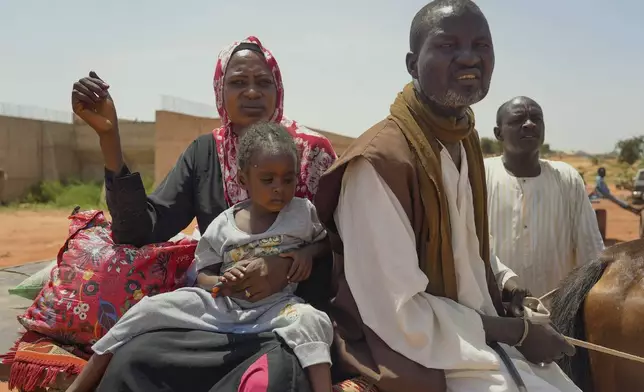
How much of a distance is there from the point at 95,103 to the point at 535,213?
3125 millimetres

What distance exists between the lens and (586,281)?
3092mm

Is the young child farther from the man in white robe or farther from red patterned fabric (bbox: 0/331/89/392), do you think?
the man in white robe

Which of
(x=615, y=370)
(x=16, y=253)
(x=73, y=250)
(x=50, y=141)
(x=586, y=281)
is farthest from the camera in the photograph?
(x=50, y=141)

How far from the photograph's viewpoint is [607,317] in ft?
9.63

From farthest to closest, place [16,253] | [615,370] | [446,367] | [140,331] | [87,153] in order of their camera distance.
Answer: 1. [87,153]
2. [16,253]
3. [615,370]
4. [140,331]
5. [446,367]

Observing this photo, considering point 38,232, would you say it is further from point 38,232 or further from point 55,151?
point 55,151

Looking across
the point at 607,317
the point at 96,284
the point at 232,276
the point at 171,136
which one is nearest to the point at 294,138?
the point at 232,276

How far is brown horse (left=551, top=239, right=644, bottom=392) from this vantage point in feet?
9.31

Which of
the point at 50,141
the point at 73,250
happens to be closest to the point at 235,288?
the point at 73,250

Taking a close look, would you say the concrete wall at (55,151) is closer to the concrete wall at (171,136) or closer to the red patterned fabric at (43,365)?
the concrete wall at (171,136)

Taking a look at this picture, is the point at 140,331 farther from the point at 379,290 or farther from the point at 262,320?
the point at 379,290

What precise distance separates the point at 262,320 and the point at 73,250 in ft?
3.00

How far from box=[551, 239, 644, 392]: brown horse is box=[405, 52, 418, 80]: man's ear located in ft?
4.96

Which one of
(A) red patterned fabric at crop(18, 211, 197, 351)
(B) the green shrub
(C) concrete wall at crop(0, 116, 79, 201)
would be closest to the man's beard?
(A) red patterned fabric at crop(18, 211, 197, 351)
